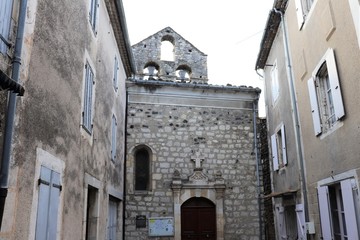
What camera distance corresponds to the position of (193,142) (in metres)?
11.2

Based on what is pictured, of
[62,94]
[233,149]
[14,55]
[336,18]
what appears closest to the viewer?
[14,55]

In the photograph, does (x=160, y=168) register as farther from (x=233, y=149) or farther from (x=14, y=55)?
(x=14, y=55)

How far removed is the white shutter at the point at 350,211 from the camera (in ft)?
15.4

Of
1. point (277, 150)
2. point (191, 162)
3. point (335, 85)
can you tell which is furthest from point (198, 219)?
point (335, 85)

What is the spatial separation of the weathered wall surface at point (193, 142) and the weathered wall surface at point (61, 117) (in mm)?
3295

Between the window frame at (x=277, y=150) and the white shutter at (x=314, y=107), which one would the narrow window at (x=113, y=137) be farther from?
the white shutter at (x=314, y=107)

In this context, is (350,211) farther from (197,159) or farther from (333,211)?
(197,159)

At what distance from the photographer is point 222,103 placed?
11758mm

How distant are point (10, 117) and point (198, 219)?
8636mm

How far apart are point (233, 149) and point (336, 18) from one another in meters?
6.63

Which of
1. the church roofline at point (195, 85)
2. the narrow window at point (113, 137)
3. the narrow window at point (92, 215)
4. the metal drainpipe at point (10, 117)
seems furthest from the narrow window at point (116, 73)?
the metal drainpipe at point (10, 117)

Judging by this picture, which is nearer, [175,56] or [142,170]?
[142,170]

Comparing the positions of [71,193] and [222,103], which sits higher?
[222,103]

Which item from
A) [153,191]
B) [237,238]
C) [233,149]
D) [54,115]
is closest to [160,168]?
[153,191]
